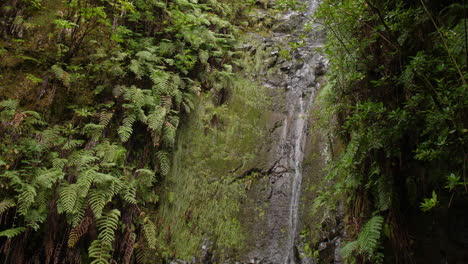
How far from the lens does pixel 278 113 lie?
629cm

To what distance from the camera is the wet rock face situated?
454 centimetres

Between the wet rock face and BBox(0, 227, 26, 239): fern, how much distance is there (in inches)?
127

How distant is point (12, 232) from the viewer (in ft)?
10.9

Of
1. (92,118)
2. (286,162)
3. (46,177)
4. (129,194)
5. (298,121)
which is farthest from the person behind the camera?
(298,121)

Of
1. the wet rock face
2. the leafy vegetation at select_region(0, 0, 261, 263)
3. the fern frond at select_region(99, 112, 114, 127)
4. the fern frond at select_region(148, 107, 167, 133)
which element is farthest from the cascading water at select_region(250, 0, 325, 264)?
the fern frond at select_region(99, 112, 114, 127)

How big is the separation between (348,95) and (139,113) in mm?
3341

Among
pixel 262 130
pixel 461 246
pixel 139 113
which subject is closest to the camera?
pixel 461 246

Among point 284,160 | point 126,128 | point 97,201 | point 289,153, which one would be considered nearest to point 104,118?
point 126,128

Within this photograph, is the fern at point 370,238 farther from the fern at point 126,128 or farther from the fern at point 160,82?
the fern at point 160,82

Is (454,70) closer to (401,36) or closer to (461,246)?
(401,36)

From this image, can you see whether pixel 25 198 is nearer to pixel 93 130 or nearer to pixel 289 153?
pixel 93 130

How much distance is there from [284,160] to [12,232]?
4.36 metres

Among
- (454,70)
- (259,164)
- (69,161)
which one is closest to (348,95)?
(454,70)

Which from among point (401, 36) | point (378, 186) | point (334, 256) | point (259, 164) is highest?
point (401, 36)
